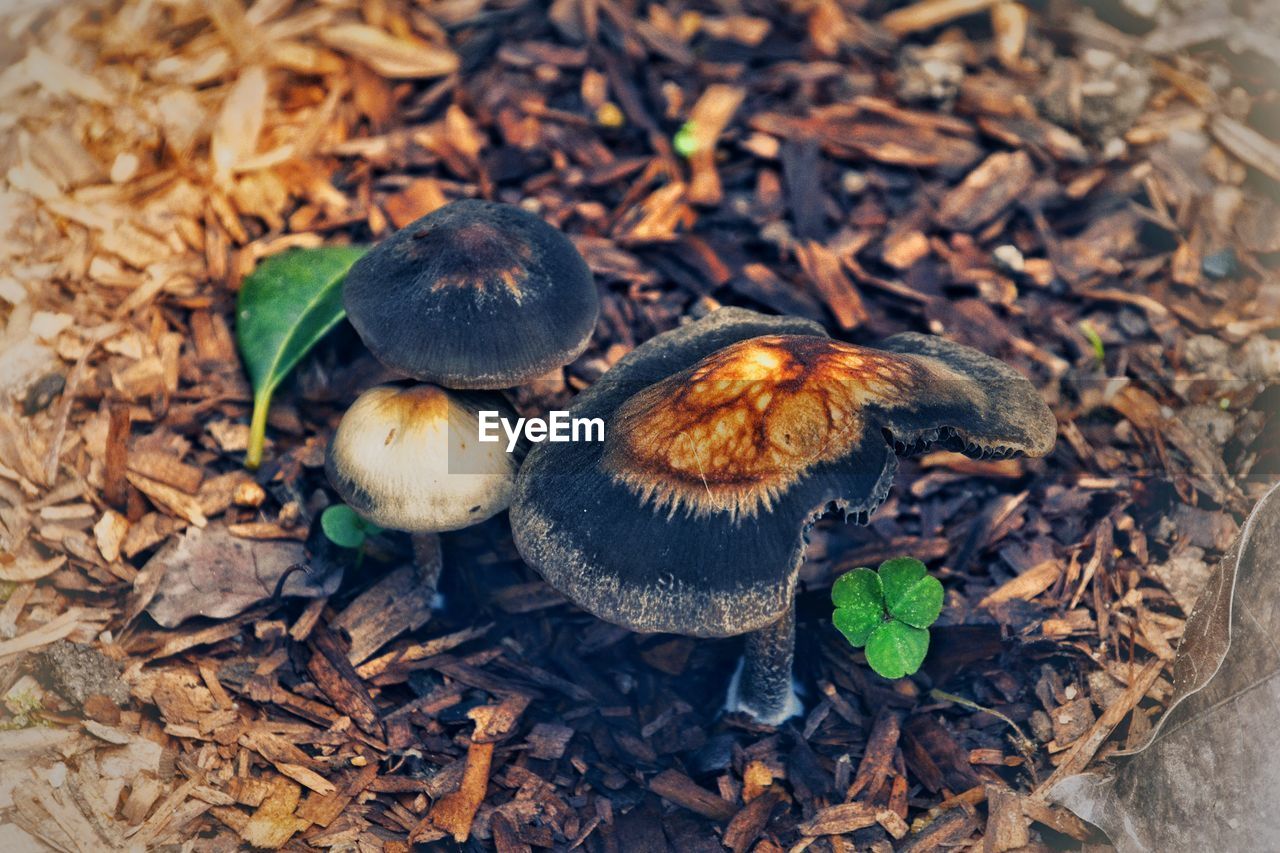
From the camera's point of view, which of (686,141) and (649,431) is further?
(686,141)

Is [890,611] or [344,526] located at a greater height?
[890,611]

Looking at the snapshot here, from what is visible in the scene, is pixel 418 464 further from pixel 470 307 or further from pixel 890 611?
pixel 890 611

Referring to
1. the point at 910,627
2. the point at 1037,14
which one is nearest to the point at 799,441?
the point at 910,627

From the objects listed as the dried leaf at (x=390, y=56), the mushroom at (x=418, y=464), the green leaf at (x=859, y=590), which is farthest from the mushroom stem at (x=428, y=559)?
the dried leaf at (x=390, y=56)

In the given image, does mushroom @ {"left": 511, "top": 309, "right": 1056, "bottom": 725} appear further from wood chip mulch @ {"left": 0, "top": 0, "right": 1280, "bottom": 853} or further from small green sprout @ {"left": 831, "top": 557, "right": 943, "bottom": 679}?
wood chip mulch @ {"left": 0, "top": 0, "right": 1280, "bottom": 853}

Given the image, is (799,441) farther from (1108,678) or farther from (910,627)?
(1108,678)

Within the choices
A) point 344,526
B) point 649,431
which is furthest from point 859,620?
point 344,526
